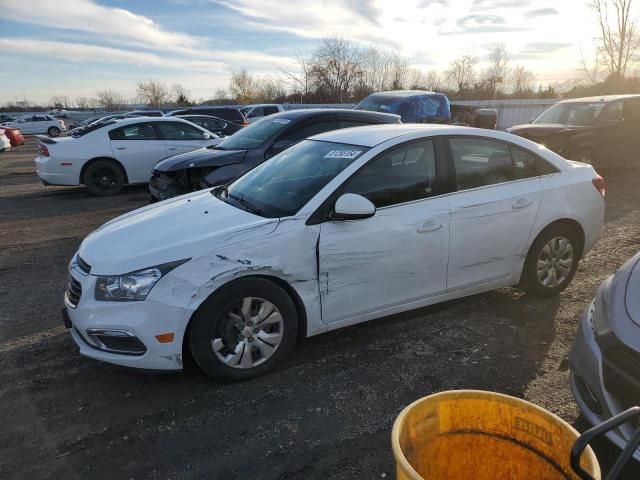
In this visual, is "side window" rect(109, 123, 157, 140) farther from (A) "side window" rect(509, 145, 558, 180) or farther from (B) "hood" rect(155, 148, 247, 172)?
(A) "side window" rect(509, 145, 558, 180)

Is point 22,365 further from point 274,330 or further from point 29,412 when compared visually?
point 274,330

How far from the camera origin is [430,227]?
11.8 feet

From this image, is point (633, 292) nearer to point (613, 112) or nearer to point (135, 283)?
point (135, 283)

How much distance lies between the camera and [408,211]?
3539mm

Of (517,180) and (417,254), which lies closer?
(417,254)

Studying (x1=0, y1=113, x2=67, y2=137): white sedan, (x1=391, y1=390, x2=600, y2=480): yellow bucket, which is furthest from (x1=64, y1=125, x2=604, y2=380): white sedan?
(x1=0, y1=113, x2=67, y2=137): white sedan

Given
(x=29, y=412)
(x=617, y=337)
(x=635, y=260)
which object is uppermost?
(x=635, y=260)

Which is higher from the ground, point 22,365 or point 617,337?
point 617,337

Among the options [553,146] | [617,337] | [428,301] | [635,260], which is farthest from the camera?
[553,146]

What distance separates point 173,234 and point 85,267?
629 millimetres

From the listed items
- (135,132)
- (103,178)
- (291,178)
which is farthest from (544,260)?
(103,178)

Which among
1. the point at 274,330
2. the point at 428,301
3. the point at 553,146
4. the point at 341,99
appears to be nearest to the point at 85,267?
the point at 274,330

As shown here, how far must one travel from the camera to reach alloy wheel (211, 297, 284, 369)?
10.1 feet

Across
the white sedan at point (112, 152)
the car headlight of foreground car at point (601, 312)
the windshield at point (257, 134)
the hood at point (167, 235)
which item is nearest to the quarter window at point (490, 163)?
the car headlight of foreground car at point (601, 312)
